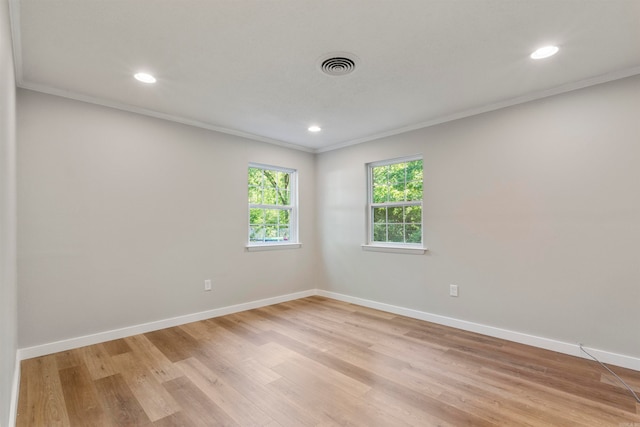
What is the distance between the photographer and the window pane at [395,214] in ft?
13.7

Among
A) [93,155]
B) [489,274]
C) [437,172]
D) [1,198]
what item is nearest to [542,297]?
[489,274]

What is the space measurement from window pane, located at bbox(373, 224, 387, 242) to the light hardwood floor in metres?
1.43

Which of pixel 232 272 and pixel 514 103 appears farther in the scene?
pixel 232 272

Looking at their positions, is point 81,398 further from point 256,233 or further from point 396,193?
point 396,193

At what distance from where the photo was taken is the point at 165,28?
1.96 meters

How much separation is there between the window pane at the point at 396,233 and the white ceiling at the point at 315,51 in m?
1.52

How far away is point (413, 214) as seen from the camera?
402 centimetres

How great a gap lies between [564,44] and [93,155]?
13.4ft

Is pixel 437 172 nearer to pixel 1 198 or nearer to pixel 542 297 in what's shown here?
pixel 542 297

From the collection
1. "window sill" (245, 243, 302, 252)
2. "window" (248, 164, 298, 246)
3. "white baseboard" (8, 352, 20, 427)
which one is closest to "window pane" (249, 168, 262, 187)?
"window" (248, 164, 298, 246)

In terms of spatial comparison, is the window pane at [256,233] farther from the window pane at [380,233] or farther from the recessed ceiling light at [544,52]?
the recessed ceiling light at [544,52]

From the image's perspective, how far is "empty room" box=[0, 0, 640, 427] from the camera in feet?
6.31

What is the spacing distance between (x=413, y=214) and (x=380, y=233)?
0.59 meters

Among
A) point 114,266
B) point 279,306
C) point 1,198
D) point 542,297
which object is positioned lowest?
point 279,306
